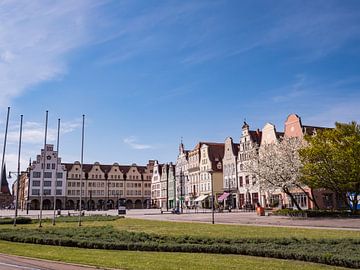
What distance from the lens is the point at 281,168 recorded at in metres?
49.6

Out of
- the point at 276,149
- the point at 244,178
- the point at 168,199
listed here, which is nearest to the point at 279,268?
the point at 276,149

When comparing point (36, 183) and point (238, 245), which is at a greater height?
point (36, 183)

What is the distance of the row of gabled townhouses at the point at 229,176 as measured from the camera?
219 ft

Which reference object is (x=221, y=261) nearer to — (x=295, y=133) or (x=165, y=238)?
(x=165, y=238)

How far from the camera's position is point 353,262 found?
12.7 m

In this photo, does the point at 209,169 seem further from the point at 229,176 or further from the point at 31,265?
the point at 31,265

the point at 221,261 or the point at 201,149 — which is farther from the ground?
the point at 201,149

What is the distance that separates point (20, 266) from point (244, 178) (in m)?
69.8

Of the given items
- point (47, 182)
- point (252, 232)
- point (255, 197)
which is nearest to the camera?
point (252, 232)

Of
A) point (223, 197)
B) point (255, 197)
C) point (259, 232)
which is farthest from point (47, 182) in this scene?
point (259, 232)

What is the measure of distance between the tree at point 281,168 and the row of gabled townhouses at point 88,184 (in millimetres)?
75019

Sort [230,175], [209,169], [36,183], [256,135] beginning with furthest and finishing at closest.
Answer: [36,183] → [209,169] → [230,175] → [256,135]

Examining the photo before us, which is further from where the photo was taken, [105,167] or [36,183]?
[105,167]

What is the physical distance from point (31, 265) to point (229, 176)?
7470 cm
